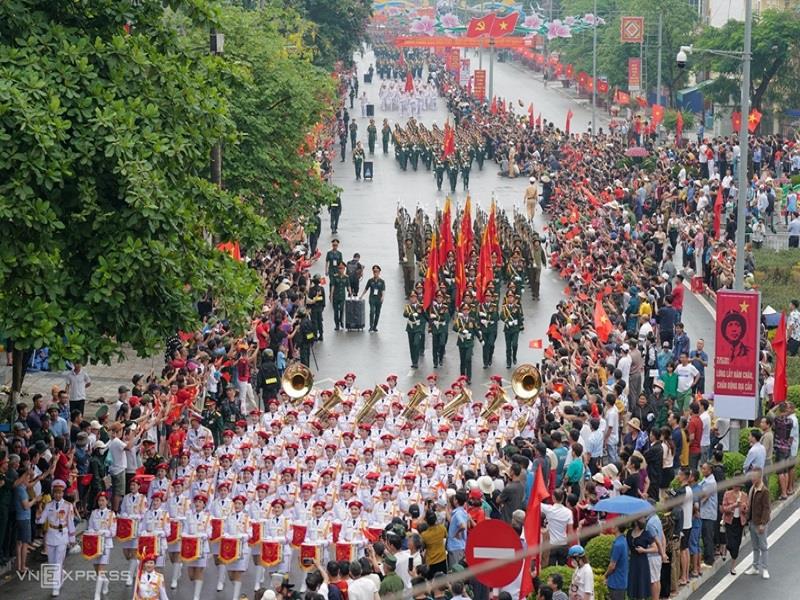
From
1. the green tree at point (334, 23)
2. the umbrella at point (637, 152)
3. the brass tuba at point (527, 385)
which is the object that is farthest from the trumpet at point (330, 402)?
the green tree at point (334, 23)

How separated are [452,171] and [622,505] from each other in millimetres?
39933

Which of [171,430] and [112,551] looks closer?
[112,551]

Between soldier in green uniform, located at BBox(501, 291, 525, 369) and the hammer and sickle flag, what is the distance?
51384 millimetres

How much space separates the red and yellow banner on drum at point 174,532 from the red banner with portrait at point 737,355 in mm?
7781

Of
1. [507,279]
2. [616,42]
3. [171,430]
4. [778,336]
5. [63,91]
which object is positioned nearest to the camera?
[63,91]

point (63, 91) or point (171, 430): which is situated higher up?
point (63, 91)

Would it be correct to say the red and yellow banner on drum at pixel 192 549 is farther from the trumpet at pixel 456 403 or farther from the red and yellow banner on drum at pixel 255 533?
the trumpet at pixel 456 403

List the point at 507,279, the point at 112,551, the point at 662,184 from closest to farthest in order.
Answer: the point at 112,551, the point at 507,279, the point at 662,184

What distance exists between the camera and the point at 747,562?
73.1ft

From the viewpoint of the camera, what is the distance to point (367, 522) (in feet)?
67.6

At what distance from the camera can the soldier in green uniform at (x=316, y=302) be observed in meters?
33.7

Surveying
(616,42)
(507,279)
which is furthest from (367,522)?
(616,42)

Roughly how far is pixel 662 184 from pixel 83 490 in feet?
91.7

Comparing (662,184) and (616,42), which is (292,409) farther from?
(616,42)
